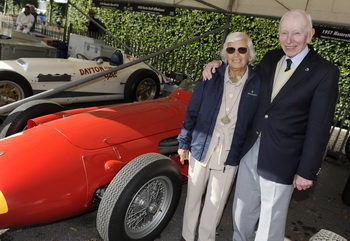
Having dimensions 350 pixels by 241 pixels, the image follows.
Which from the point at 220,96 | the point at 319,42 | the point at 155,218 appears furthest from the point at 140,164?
the point at 319,42

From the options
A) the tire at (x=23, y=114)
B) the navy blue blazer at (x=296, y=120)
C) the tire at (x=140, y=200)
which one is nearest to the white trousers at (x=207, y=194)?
the tire at (x=140, y=200)

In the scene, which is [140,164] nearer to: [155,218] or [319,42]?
[155,218]

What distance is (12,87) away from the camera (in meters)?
5.08

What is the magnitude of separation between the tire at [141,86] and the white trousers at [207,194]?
12.4 feet

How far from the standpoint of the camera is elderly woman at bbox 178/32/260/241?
88.4 inches

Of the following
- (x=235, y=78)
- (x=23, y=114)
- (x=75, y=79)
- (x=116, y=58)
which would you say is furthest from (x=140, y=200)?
(x=116, y=58)

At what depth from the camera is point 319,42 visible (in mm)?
7852

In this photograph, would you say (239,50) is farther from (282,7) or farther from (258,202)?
(282,7)

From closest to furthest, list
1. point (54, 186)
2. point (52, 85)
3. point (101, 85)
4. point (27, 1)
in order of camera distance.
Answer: point (54, 186) → point (52, 85) → point (101, 85) → point (27, 1)

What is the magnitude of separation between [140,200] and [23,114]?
1837 millimetres

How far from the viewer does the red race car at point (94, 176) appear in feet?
7.82

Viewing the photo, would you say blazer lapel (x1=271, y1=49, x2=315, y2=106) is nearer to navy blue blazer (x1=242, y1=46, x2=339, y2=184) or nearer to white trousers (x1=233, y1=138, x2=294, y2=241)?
navy blue blazer (x1=242, y1=46, x2=339, y2=184)

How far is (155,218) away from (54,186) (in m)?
0.91

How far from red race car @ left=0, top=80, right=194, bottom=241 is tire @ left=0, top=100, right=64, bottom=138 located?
42 centimetres
